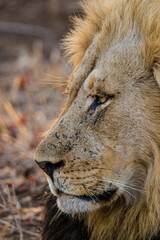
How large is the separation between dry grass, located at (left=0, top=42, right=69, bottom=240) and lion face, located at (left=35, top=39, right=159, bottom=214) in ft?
2.60

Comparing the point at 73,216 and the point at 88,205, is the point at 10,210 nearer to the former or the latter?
the point at 73,216

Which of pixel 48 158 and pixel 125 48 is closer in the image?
pixel 48 158

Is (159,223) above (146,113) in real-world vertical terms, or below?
below

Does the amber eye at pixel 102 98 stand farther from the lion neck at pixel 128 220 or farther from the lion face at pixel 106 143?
the lion neck at pixel 128 220

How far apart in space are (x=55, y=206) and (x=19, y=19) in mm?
9479

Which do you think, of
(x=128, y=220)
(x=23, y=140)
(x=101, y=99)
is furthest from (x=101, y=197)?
(x=23, y=140)

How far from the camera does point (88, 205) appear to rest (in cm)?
254

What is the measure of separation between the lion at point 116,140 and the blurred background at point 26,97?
69 centimetres

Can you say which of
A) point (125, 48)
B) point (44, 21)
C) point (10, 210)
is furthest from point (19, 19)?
point (125, 48)

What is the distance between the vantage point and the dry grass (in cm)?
359

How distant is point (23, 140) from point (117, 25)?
3000 mm

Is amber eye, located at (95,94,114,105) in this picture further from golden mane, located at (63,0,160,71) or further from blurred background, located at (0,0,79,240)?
blurred background, located at (0,0,79,240)

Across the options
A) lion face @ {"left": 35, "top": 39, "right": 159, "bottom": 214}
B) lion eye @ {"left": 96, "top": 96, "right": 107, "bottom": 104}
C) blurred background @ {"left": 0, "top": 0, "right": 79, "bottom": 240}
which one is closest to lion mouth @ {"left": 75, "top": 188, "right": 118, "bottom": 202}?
lion face @ {"left": 35, "top": 39, "right": 159, "bottom": 214}

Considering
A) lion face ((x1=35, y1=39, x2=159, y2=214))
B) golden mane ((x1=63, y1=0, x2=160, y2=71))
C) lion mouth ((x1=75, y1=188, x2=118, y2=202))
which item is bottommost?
lion mouth ((x1=75, y1=188, x2=118, y2=202))
